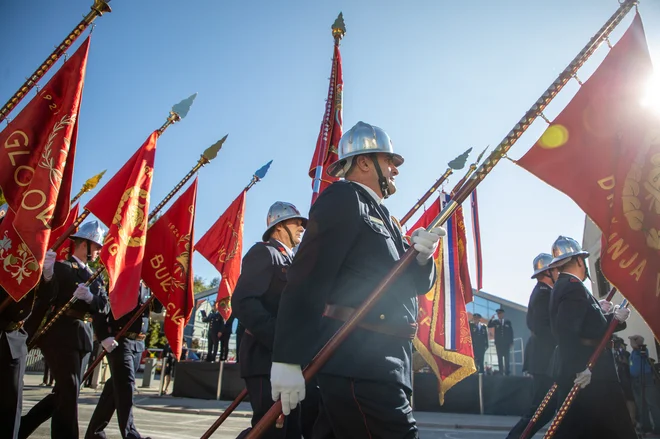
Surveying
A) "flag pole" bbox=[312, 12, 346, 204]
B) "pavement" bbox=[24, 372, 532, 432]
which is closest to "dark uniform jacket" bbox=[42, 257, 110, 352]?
"flag pole" bbox=[312, 12, 346, 204]

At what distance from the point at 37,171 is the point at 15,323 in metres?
1.25

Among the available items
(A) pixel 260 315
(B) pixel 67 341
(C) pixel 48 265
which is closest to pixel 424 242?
(A) pixel 260 315

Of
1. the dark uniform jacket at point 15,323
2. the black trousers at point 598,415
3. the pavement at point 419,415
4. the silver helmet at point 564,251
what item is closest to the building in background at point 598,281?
the pavement at point 419,415

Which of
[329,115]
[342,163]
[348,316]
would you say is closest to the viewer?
[348,316]

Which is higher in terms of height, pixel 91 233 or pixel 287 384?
pixel 91 233

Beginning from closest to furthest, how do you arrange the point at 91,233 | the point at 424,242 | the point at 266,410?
the point at 424,242, the point at 266,410, the point at 91,233

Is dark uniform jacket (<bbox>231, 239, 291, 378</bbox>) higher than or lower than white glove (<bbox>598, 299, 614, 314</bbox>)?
lower

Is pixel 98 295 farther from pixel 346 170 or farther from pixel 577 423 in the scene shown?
pixel 577 423

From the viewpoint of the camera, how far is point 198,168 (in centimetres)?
785

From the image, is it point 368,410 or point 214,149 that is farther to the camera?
point 214,149

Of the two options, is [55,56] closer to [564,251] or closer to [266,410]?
[266,410]

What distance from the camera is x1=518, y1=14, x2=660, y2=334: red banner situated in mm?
3453

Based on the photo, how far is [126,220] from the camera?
6.33m

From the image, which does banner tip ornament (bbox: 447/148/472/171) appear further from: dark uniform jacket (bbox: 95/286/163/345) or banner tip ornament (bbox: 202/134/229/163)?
dark uniform jacket (bbox: 95/286/163/345)
